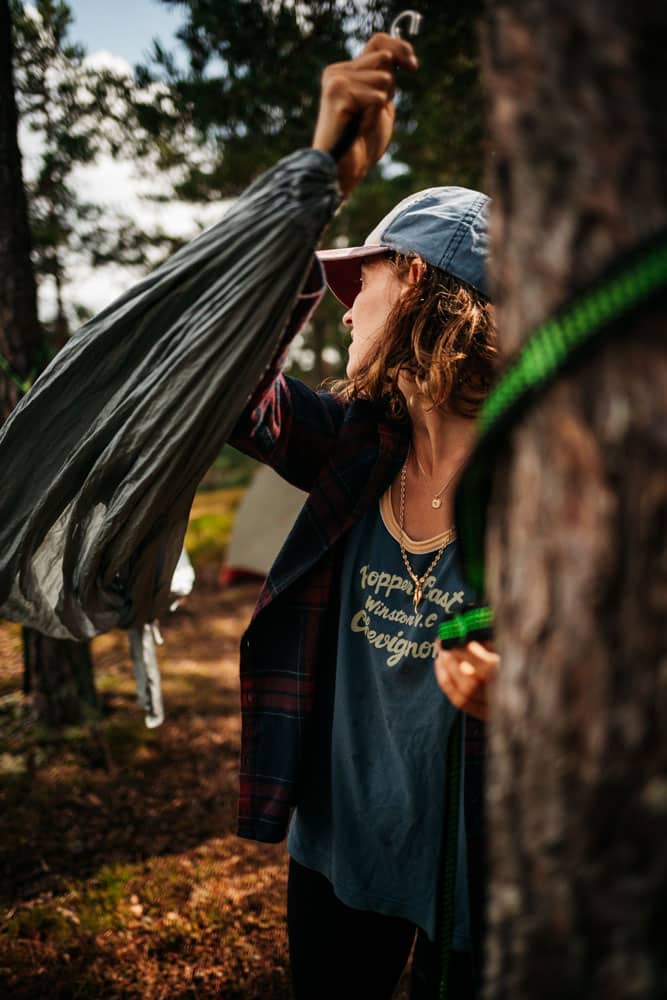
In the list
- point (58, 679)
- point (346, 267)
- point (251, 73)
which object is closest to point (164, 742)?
point (58, 679)

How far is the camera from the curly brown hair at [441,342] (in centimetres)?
138

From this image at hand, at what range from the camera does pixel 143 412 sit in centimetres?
125

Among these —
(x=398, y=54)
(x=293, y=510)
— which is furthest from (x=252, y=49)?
(x=293, y=510)

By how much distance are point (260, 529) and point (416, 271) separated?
6.32 meters

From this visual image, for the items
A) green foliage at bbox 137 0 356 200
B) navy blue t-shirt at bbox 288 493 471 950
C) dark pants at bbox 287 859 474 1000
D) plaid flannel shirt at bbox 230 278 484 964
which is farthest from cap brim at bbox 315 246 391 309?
green foliage at bbox 137 0 356 200

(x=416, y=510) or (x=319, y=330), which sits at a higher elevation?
(x=319, y=330)

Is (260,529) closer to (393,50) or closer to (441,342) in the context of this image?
(441,342)

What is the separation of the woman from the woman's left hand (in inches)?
Result: 12.9

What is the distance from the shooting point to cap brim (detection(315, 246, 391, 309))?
1493mm

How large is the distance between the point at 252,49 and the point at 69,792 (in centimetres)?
388

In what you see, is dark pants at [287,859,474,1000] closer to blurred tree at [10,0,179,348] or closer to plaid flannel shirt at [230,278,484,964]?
plaid flannel shirt at [230,278,484,964]

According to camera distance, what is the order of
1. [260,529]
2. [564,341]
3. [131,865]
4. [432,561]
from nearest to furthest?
[564,341] → [432,561] → [131,865] → [260,529]

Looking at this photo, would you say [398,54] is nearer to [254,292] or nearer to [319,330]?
[254,292]

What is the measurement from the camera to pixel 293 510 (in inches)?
292
